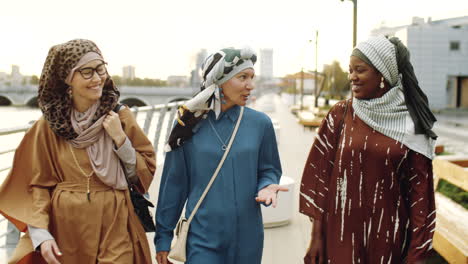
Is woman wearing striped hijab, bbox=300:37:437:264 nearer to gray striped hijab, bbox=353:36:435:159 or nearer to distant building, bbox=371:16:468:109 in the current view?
gray striped hijab, bbox=353:36:435:159

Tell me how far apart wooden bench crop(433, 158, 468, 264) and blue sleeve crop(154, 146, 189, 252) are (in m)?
1.85

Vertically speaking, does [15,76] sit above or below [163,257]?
below

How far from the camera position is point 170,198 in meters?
2.48

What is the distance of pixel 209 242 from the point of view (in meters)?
2.34

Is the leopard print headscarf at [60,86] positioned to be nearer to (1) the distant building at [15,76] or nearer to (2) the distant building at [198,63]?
(2) the distant building at [198,63]

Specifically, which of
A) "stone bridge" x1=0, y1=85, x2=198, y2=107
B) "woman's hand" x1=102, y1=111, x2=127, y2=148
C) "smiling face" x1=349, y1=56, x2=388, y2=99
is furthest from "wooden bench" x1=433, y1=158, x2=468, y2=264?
"stone bridge" x1=0, y1=85, x2=198, y2=107

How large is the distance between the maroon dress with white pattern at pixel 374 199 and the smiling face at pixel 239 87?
473 mm

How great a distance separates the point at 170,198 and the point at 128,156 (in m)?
0.29

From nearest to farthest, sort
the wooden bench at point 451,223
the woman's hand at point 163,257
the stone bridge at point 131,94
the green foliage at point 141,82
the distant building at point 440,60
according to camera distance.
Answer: the woman's hand at point 163,257, the wooden bench at point 451,223, the distant building at point 440,60, the stone bridge at point 131,94, the green foliage at point 141,82

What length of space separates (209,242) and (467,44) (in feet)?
166

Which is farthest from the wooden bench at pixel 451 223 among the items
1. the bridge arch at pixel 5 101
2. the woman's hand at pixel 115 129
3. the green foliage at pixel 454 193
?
the bridge arch at pixel 5 101

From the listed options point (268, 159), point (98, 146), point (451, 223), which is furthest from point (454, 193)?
point (98, 146)

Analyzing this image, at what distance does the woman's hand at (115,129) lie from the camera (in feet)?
7.77

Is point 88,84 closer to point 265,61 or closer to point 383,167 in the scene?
point 383,167
